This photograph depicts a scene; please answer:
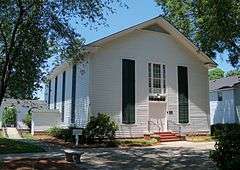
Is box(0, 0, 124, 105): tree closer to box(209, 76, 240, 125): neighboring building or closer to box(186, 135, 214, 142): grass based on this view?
box(186, 135, 214, 142): grass

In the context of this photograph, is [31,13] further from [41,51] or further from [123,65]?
[123,65]

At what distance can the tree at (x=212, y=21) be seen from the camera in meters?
22.3

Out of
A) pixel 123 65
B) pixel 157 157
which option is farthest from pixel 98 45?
pixel 157 157

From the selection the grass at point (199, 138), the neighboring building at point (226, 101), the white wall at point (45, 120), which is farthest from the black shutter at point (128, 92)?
the neighboring building at point (226, 101)

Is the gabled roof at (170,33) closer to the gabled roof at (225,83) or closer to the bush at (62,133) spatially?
the bush at (62,133)

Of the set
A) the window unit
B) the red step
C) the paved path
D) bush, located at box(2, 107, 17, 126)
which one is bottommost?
the paved path

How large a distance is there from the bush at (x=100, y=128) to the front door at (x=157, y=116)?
400 cm

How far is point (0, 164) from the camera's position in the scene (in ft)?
50.2

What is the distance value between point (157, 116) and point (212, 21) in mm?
8960

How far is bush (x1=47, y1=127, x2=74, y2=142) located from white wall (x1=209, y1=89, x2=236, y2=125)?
63.2 ft

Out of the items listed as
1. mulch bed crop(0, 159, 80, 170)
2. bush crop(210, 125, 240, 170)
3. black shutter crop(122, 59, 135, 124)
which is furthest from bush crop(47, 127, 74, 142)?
bush crop(210, 125, 240, 170)

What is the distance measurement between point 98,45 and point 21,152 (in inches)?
395

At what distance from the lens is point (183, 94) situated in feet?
100

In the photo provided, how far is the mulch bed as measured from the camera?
1476cm
